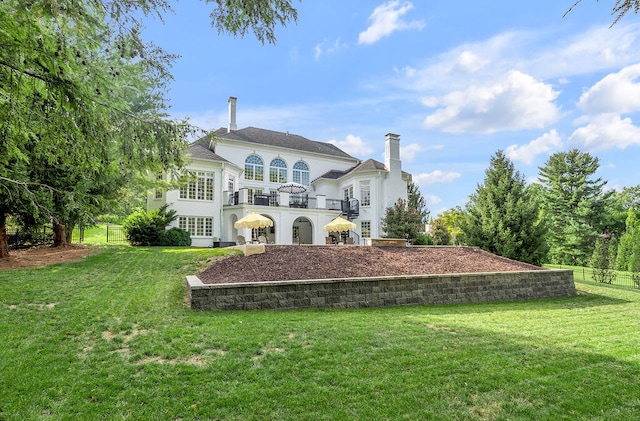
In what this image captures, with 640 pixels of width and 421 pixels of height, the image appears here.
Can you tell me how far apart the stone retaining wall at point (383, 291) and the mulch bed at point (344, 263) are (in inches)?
36.7

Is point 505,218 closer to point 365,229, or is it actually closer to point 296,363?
point 365,229

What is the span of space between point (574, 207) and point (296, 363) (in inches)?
1621

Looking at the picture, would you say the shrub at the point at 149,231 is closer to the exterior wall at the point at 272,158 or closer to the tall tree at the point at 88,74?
the exterior wall at the point at 272,158

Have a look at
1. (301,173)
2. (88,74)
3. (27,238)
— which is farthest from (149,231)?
(88,74)

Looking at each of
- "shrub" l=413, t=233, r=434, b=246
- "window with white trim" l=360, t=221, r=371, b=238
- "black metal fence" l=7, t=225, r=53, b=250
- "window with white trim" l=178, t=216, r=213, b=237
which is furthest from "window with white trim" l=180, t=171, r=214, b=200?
"shrub" l=413, t=233, r=434, b=246

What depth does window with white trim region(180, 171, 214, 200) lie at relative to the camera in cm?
2223

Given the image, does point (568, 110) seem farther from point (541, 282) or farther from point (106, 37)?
point (106, 37)

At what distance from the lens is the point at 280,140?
29.4 meters

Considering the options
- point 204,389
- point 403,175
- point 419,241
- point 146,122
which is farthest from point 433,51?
point 403,175

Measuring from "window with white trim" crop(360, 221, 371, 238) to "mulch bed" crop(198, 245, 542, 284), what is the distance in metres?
10.4

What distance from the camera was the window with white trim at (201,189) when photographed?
22.2 meters

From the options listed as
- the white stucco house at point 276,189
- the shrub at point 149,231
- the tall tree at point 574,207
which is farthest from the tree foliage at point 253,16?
the tall tree at point 574,207

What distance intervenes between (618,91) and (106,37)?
943 cm

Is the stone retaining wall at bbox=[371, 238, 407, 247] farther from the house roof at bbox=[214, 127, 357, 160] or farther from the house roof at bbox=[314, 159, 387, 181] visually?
the house roof at bbox=[214, 127, 357, 160]
